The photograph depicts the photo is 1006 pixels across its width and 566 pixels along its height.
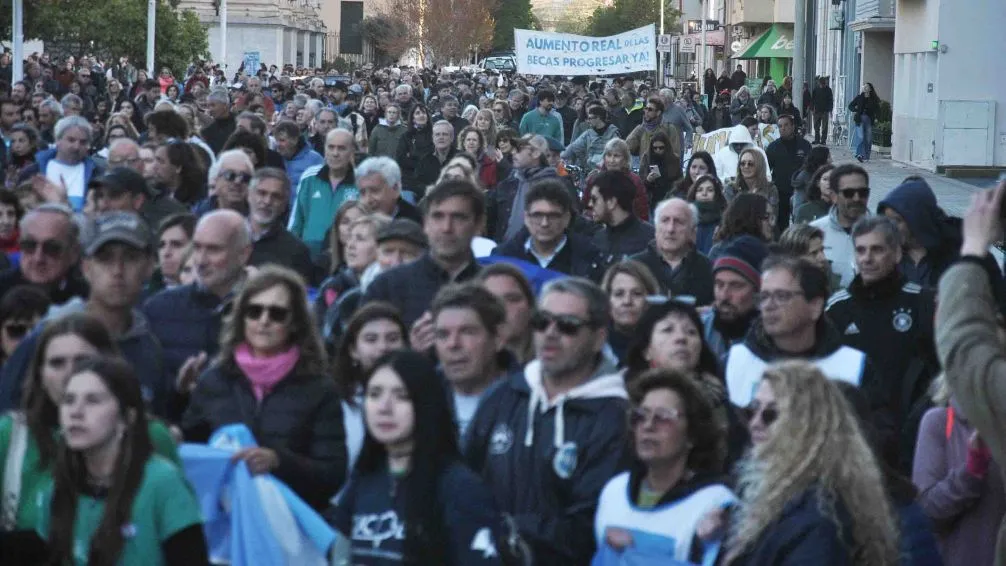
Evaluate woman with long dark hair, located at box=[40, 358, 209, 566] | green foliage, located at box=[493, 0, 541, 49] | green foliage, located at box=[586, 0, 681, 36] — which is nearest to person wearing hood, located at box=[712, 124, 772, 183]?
woman with long dark hair, located at box=[40, 358, 209, 566]

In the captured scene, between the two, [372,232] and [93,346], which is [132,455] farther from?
[372,232]

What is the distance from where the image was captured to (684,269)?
33.9ft

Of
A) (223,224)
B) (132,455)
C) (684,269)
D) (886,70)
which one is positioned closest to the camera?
(132,455)

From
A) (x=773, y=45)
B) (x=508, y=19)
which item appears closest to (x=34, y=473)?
(x=773, y=45)

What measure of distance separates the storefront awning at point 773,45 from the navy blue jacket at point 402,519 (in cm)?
6920

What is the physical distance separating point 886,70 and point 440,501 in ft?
145

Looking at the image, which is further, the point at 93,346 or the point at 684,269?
the point at 684,269

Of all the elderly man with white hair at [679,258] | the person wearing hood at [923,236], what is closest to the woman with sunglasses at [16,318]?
the elderly man with white hair at [679,258]

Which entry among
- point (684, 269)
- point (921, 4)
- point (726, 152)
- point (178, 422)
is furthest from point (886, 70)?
point (178, 422)

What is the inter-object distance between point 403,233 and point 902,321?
95.8 inches

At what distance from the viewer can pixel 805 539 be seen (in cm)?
496

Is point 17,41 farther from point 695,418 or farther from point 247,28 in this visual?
point 247,28

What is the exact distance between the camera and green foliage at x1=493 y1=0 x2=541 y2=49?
417 ft

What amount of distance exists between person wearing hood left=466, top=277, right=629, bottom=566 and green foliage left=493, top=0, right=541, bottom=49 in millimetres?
118946
